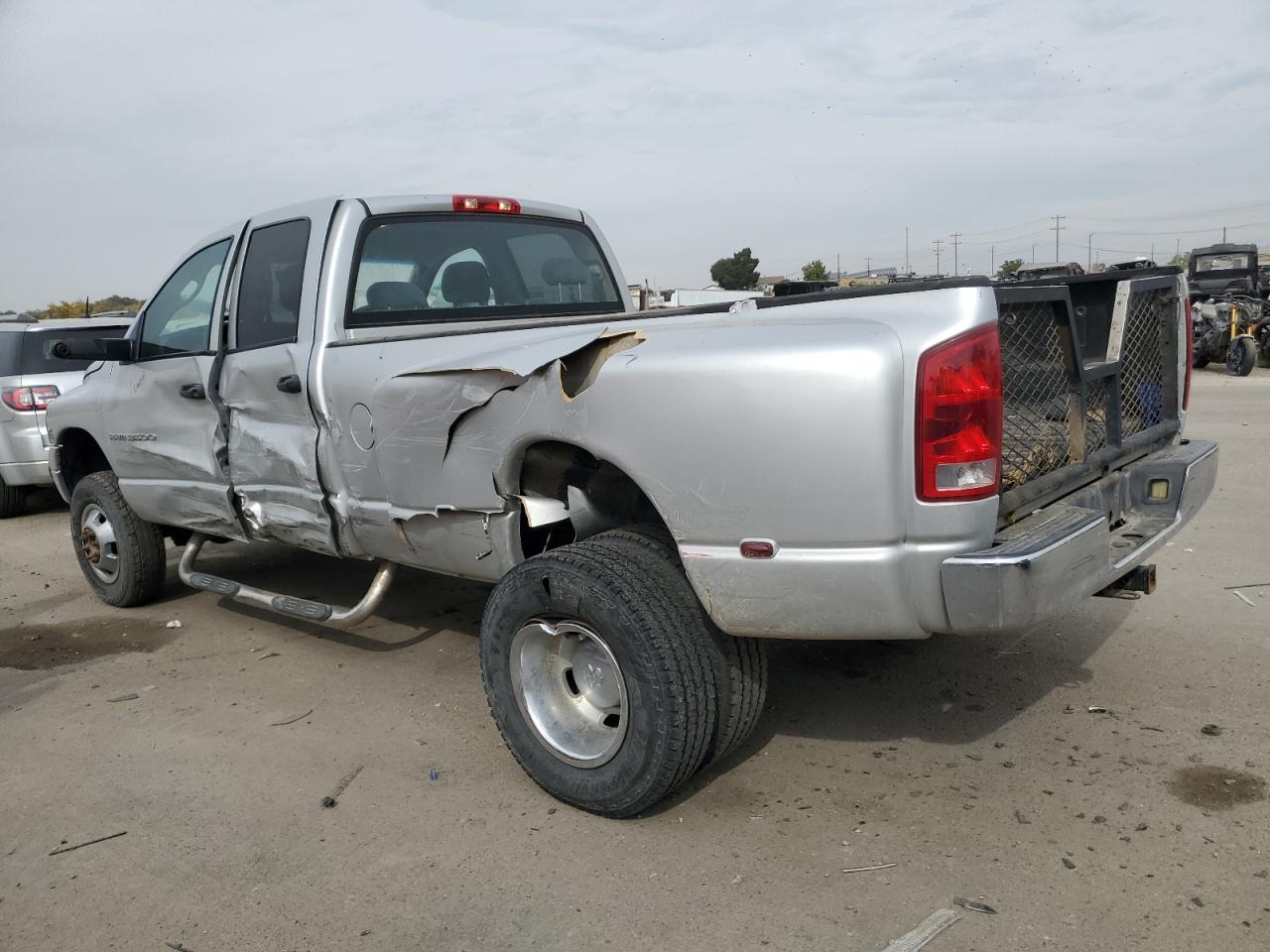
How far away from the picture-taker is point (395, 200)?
15.1 feet

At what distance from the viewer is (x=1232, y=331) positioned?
18.3 m

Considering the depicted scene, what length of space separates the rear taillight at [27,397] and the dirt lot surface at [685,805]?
14.6ft

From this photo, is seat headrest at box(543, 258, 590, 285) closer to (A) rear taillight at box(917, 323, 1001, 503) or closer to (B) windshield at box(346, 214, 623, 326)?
(B) windshield at box(346, 214, 623, 326)

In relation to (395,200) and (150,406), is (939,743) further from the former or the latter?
(150,406)

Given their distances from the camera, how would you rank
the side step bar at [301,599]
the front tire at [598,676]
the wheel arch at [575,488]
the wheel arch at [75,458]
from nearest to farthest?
the front tire at [598,676] → the wheel arch at [575,488] → the side step bar at [301,599] → the wheel arch at [75,458]

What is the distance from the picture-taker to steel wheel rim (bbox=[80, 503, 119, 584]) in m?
5.89

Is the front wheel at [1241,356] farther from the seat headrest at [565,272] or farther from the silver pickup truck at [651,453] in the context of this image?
the seat headrest at [565,272]

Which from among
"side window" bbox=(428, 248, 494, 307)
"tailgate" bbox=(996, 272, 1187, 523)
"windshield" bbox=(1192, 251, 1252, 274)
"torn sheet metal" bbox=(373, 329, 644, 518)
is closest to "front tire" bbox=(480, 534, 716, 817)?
"torn sheet metal" bbox=(373, 329, 644, 518)

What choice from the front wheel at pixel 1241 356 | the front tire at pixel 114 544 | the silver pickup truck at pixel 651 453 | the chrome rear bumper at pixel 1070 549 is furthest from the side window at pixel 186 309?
Result: the front wheel at pixel 1241 356

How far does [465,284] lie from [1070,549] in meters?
3.00

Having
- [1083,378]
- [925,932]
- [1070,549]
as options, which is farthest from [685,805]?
[1083,378]

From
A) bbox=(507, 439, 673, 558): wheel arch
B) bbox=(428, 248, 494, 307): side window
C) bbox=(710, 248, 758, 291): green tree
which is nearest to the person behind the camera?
bbox=(507, 439, 673, 558): wheel arch

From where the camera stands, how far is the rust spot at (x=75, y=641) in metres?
5.18

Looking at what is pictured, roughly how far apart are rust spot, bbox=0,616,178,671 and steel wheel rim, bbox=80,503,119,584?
0.29 metres
